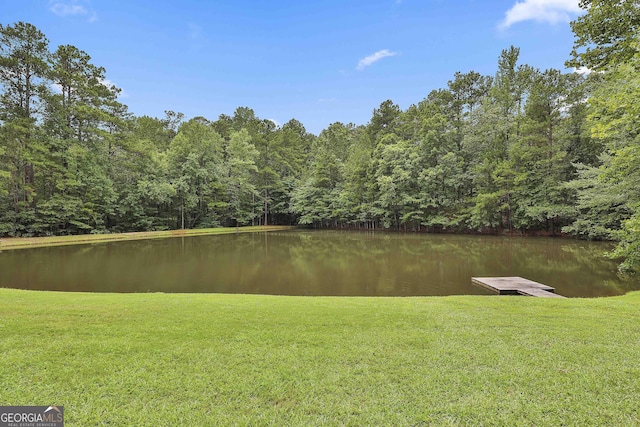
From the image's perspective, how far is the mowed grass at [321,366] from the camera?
7.91 ft

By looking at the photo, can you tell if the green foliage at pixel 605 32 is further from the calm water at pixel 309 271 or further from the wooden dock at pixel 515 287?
the calm water at pixel 309 271

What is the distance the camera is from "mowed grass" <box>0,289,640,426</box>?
94.9 inches

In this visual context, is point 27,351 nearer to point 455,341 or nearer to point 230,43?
point 455,341

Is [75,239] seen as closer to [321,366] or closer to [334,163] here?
[321,366]

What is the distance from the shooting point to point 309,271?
10.8 m

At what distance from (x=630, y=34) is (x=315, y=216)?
3280 centimetres

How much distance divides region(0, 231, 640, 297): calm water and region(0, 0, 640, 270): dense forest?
389 centimetres

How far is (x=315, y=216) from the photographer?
37844 millimetres

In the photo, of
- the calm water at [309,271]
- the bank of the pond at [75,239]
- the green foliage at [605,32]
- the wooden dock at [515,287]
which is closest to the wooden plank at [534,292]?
the wooden dock at [515,287]

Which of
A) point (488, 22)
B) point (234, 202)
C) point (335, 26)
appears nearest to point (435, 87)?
point (335, 26)
